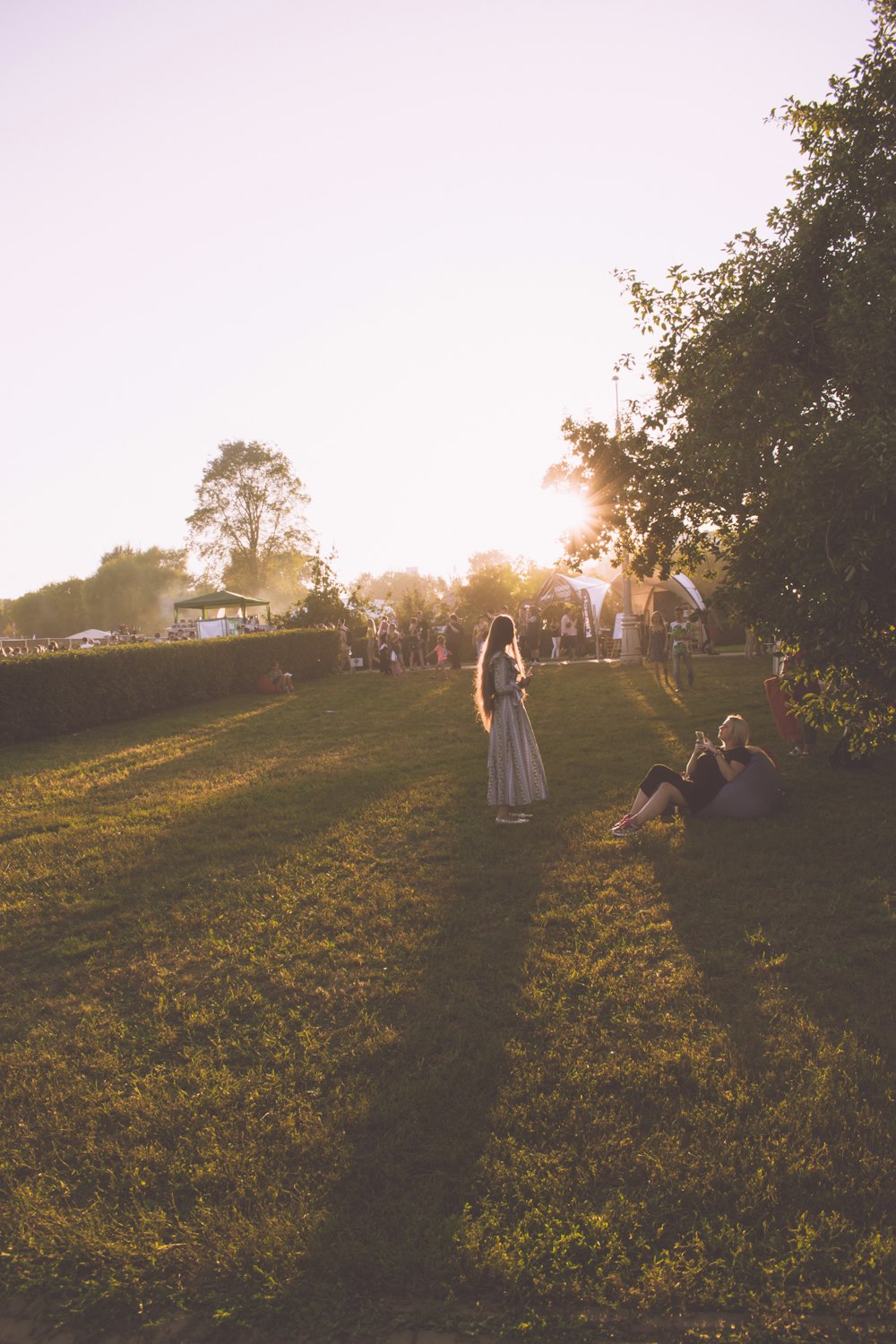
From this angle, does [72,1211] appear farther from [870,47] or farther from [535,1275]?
[870,47]

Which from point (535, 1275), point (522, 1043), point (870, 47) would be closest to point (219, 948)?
point (522, 1043)

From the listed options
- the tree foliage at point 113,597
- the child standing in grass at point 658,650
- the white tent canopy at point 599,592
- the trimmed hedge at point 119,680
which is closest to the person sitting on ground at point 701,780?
the trimmed hedge at point 119,680

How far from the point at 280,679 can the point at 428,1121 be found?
64.5 ft

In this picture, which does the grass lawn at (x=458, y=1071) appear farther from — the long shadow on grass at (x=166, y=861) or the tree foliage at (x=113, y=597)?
the tree foliage at (x=113, y=597)

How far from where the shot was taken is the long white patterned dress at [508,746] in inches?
313

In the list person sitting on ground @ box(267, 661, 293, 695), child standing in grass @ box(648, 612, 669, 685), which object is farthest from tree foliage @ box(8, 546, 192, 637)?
child standing in grass @ box(648, 612, 669, 685)

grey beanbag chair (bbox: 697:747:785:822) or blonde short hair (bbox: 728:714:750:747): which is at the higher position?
blonde short hair (bbox: 728:714:750:747)

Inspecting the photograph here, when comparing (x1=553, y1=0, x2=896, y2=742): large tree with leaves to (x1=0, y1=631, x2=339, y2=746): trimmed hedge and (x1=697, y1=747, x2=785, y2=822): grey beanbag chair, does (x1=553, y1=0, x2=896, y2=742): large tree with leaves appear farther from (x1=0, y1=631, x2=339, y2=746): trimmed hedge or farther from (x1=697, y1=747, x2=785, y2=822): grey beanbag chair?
(x1=0, y1=631, x2=339, y2=746): trimmed hedge

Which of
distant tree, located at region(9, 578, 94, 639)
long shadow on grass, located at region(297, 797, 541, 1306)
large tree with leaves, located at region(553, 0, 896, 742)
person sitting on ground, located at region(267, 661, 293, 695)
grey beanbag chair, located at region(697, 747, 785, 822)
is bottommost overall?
long shadow on grass, located at region(297, 797, 541, 1306)

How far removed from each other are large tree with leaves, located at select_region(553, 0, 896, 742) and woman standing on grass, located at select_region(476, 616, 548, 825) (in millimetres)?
2134

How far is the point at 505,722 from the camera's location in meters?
8.04

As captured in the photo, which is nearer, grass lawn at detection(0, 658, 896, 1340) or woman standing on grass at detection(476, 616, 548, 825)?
grass lawn at detection(0, 658, 896, 1340)

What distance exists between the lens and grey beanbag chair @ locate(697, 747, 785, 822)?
24.2ft

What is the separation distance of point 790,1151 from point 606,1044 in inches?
38.4
